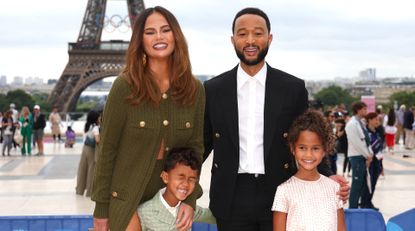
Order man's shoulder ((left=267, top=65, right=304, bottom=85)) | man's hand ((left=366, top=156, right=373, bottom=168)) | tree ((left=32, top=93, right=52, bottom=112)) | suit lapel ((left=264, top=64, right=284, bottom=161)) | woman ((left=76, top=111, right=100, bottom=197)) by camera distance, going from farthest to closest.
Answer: tree ((left=32, top=93, right=52, bottom=112))
woman ((left=76, top=111, right=100, bottom=197))
man's hand ((left=366, top=156, right=373, bottom=168))
man's shoulder ((left=267, top=65, right=304, bottom=85))
suit lapel ((left=264, top=64, right=284, bottom=161))

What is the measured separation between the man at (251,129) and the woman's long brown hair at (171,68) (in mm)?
317

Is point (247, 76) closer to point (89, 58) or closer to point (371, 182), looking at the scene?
point (371, 182)

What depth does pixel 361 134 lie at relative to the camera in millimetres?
7195

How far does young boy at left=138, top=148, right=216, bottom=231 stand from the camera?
2.95 m

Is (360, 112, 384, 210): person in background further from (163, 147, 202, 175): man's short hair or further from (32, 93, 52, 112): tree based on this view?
(32, 93, 52, 112): tree

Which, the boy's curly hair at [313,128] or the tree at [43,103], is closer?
the boy's curly hair at [313,128]

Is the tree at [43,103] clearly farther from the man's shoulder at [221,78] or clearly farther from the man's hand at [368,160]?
the man's shoulder at [221,78]

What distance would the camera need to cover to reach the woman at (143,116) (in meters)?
2.88

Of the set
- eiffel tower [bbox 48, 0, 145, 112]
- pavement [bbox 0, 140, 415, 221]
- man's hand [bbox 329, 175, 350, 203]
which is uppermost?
eiffel tower [bbox 48, 0, 145, 112]

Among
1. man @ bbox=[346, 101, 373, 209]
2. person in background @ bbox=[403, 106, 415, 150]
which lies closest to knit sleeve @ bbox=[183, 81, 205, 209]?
man @ bbox=[346, 101, 373, 209]

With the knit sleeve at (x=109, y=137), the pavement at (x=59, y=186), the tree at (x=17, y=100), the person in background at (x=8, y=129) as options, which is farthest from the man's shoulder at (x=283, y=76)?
the tree at (x=17, y=100)

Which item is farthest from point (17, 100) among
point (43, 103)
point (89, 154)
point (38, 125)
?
point (89, 154)

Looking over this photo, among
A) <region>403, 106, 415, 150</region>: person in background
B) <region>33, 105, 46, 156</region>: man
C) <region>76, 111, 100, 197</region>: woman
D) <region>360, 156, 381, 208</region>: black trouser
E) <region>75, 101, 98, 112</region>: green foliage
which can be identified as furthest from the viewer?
<region>75, 101, 98, 112</region>: green foliage

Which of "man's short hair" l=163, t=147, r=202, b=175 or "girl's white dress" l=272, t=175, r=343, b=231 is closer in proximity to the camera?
"man's short hair" l=163, t=147, r=202, b=175
